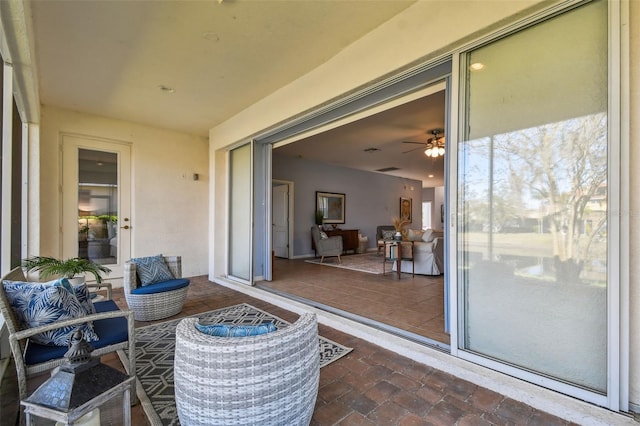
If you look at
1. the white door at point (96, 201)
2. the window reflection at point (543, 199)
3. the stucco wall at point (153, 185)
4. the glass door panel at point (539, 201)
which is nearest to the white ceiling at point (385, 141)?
the glass door panel at point (539, 201)

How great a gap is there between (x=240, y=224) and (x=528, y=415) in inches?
179

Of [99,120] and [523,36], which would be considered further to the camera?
[99,120]

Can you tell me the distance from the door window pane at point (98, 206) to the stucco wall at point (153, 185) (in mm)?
284

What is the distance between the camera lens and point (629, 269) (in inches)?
63.9

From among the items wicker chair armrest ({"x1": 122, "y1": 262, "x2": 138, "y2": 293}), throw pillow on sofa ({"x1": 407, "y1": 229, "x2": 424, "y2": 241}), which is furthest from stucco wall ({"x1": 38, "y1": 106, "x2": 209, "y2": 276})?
throw pillow on sofa ({"x1": 407, "y1": 229, "x2": 424, "y2": 241})

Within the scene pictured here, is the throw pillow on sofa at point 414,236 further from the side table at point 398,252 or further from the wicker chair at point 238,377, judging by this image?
the wicker chair at point 238,377

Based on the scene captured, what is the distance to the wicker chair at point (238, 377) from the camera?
4.08 ft

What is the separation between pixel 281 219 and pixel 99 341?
21.0ft

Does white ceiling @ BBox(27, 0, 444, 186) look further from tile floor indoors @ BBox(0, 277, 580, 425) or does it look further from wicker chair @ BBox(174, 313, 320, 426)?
tile floor indoors @ BBox(0, 277, 580, 425)

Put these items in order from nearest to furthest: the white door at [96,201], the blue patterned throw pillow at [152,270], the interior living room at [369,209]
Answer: the blue patterned throw pillow at [152,270] < the interior living room at [369,209] < the white door at [96,201]

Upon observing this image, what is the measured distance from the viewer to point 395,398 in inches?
75.3

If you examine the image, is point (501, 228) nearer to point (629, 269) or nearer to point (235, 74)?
point (629, 269)

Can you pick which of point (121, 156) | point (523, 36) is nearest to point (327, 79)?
point (523, 36)

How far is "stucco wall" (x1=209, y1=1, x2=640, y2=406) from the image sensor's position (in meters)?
1.62
